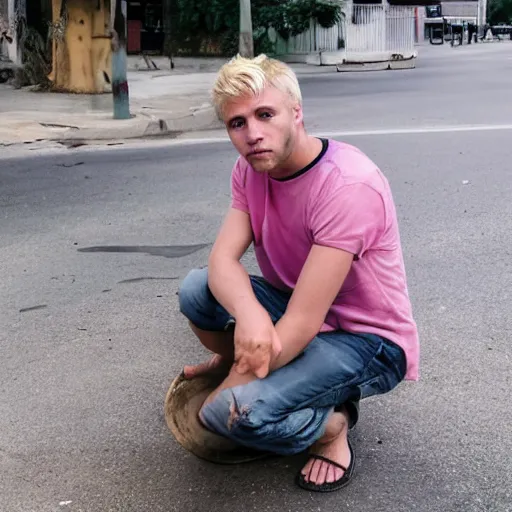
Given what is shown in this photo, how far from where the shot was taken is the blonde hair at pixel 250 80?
240cm

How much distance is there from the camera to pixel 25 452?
9.26ft

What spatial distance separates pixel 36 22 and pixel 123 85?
695 cm

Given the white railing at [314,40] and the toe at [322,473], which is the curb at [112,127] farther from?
the white railing at [314,40]

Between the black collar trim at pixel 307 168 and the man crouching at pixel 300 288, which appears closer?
the man crouching at pixel 300 288

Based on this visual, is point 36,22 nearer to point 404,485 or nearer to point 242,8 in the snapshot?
point 242,8

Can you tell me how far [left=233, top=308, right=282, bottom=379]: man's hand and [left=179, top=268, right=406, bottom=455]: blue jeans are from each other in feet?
0.20

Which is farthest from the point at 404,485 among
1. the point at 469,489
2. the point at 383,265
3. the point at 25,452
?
the point at 25,452

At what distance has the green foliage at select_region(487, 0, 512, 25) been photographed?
215ft

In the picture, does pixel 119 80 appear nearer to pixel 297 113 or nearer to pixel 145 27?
pixel 297 113

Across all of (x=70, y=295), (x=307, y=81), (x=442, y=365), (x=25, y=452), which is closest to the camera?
(x=25, y=452)

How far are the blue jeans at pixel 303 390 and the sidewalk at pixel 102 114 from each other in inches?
300

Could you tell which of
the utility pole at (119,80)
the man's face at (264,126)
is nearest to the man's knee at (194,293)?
the man's face at (264,126)

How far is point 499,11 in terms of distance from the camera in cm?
6656

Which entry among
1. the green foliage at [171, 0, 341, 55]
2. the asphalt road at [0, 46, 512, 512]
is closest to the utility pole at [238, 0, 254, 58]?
the green foliage at [171, 0, 341, 55]
